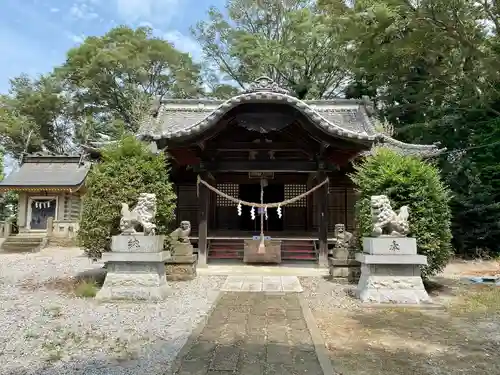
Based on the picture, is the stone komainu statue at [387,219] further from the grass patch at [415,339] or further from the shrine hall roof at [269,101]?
the shrine hall roof at [269,101]

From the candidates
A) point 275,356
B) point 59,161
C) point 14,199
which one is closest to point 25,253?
point 59,161

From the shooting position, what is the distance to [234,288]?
8219 mm

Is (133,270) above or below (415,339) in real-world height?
above

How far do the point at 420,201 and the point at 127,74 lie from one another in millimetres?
25171

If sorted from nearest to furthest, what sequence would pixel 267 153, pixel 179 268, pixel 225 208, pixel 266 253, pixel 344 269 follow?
1. pixel 179 268
2. pixel 344 269
3. pixel 266 253
4. pixel 267 153
5. pixel 225 208

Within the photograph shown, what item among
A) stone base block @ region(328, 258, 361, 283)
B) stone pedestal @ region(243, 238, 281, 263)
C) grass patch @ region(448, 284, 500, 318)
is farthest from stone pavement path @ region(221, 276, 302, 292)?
grass patch @ region(448, 284, 500, 318)

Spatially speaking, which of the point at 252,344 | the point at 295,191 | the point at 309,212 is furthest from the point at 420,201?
the point at 295,191

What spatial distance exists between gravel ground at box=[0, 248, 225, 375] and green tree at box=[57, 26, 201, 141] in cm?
2190

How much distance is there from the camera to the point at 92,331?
16.6ft

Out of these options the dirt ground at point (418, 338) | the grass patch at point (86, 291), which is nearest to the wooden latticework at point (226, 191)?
the grass patch at point (86, 291)

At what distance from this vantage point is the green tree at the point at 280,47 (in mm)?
23609

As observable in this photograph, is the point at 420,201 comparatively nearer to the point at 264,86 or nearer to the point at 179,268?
the point at 264,86

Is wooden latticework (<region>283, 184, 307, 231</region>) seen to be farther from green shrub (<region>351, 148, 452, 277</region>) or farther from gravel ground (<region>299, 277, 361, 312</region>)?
green shrub (<region>351, 148, 452, 277</region>)

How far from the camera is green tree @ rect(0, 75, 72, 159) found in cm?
2894
